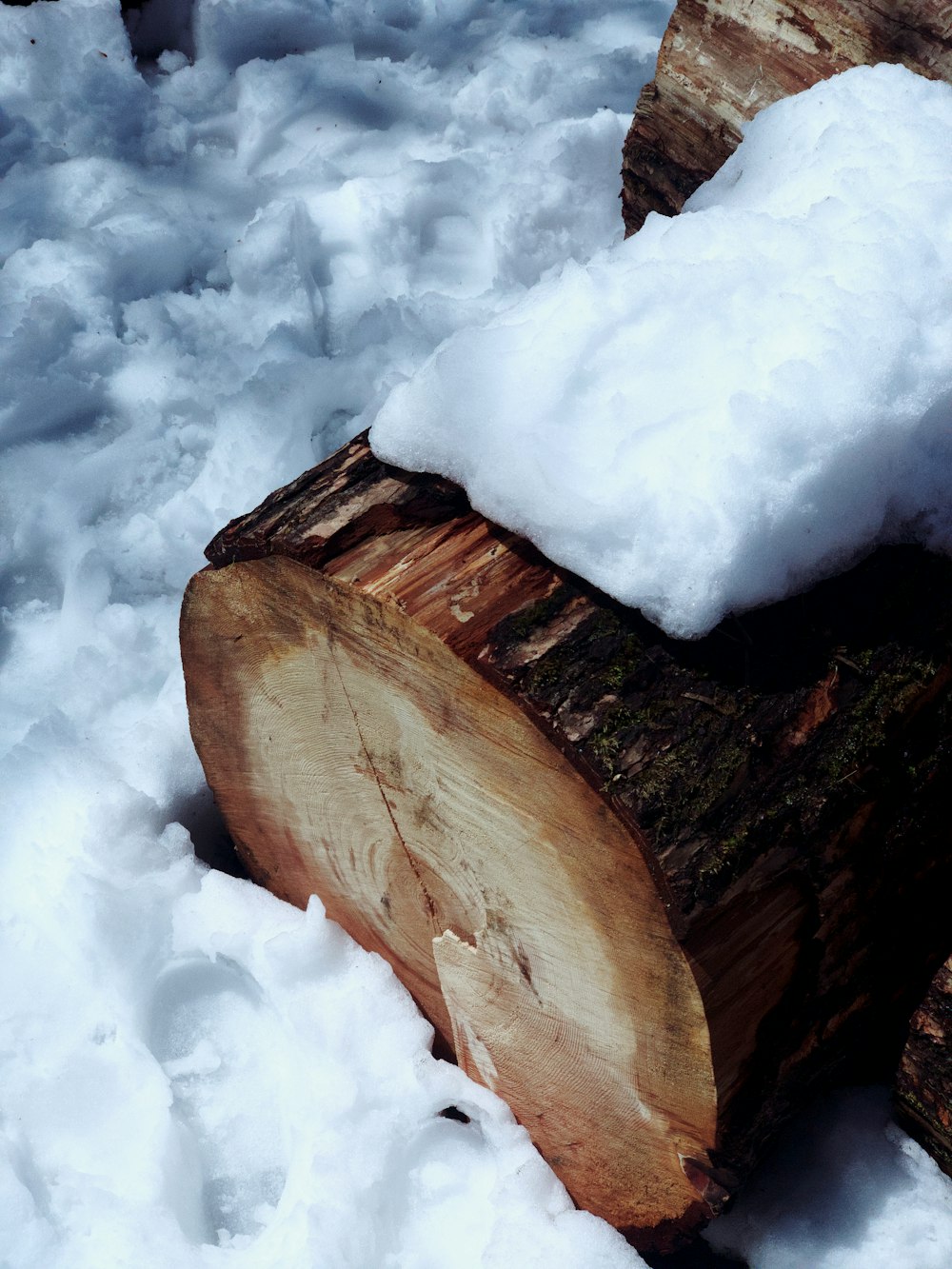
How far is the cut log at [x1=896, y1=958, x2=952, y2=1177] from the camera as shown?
1357 mm

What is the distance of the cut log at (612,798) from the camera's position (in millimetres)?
1119

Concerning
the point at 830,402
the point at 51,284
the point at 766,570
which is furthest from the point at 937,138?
the point at 51,284

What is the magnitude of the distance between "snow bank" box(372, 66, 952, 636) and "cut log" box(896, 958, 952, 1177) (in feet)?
1.78

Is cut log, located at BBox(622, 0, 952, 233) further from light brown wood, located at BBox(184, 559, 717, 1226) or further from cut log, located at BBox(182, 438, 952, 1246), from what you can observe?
light brown wood, located at BBox(184, 559, 717, 1226)

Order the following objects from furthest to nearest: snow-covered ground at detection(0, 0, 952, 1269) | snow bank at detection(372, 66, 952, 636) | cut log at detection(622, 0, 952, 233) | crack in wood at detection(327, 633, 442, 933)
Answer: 1. cut log at detection(622, 0, 952, 233)
2. snow-covered ground at detection(0, 0, 952, 1269)
3. crack in wood at detection(327, 633, 442, 933)
4. snow bank at detection(372, 66, 952, 636)

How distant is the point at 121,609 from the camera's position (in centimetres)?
212

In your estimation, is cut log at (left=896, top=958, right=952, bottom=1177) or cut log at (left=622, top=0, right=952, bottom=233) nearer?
cut log at (left=896, top=958, right=952, bottom=1177)

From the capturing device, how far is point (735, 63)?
6.78 feet

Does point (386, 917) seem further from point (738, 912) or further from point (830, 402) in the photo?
point (830, 402)

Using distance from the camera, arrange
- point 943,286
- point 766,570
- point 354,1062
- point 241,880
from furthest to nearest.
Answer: point 241,880 < point 354,1062 < point 943,286 < point 766,570

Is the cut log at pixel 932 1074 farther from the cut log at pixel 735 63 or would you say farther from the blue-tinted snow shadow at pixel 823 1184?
the cut log at pixel 735 63

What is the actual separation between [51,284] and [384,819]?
1754 mm

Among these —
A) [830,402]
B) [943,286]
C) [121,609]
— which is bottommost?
[121,609]

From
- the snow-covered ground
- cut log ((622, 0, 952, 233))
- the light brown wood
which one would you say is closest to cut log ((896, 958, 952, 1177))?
the snow-covered ground
